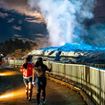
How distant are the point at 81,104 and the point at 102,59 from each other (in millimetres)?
36927

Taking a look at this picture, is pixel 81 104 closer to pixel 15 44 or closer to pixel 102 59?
pixel 102 59

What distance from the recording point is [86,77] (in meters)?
20.8

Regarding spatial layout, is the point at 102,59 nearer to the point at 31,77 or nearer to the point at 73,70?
the point at 73,70

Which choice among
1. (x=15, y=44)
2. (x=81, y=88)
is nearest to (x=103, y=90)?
(x=81, y=88)

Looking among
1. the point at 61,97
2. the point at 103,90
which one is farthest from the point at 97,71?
the point at 61,97

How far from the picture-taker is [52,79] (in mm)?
35938

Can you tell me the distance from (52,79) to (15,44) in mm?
139215

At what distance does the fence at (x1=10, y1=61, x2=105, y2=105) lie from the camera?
48.4 ft

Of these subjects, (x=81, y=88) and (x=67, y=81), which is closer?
(x=81, y=88)

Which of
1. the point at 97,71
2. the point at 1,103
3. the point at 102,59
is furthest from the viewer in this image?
the point at 102,59

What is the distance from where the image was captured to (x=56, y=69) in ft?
117

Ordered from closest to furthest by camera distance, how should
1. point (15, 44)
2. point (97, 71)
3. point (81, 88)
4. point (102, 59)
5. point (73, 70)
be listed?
point (97, 71) → point (81, 88) → point (73, 70) → point (102, 59) → point (15, 44)

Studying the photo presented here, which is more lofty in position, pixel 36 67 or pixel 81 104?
pixel 36 67

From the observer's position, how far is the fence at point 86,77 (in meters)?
14.7
